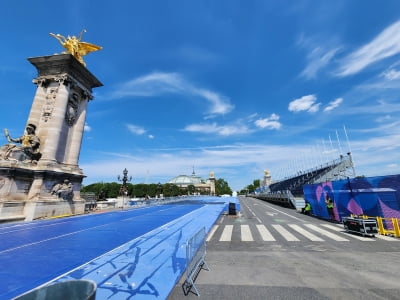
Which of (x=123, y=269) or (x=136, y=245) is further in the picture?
(x=136, y=245)

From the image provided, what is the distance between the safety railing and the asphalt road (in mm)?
1102

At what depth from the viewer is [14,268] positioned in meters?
6.20

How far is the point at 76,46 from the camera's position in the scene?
22.8 metres

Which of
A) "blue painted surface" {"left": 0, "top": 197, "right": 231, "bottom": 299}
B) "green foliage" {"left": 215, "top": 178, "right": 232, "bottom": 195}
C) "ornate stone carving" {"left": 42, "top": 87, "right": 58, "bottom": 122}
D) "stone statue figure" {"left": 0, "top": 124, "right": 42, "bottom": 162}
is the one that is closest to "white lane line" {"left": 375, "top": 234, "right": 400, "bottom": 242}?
"blue painted surface" {"left": 0, "top": 197, "right": 231, "bottom": 299}

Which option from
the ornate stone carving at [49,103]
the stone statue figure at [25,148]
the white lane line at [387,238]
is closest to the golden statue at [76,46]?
the ornate stone carving at [49,103]

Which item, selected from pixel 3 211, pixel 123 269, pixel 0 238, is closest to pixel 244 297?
pixel 123 269

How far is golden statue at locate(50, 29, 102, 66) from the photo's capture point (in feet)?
73.1

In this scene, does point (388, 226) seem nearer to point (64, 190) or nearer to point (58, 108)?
point (64, 190)

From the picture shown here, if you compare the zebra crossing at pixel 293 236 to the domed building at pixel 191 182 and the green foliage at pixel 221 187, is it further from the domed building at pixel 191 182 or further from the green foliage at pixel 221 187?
the green foliage at pixel 221 187

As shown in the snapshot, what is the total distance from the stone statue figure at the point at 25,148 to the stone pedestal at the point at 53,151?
18.3 inches

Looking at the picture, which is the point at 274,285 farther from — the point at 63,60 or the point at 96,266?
the point at 63,60

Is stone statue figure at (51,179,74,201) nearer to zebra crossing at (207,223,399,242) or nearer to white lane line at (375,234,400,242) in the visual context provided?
zebra crossing at (207,223,399,242)

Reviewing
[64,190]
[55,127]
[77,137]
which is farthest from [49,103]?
[64,190]

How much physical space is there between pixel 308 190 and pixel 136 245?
733 inches
